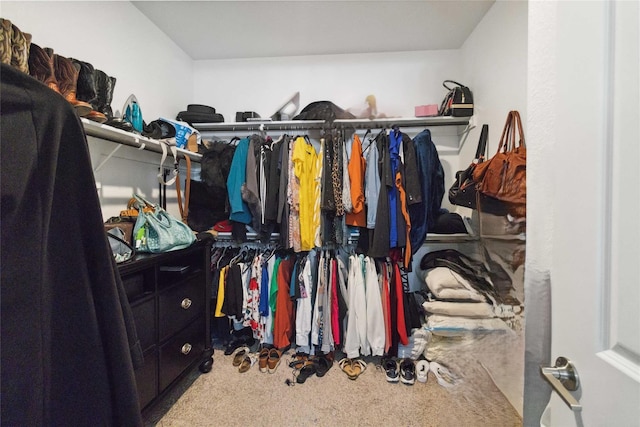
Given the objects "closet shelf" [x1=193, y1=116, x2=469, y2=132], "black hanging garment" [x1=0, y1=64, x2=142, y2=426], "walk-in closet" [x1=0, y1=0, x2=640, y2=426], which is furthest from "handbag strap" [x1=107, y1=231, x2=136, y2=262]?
"closet shelf" [x1=193, y1=116, x2=469, y2=132]

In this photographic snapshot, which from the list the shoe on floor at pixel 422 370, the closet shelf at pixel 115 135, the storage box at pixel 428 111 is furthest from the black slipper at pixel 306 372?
the storage box at pixel 428 111

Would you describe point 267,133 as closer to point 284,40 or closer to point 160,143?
point 284,40

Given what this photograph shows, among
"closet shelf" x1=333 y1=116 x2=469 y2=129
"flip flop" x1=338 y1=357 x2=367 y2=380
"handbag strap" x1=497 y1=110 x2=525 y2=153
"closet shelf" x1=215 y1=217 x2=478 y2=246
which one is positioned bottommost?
"flip flop" x1=338 y1=357 x2=367 y2=380

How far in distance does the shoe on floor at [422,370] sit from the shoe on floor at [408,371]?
1.3 inches

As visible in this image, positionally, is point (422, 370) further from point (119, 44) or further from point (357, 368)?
point (119, 44)

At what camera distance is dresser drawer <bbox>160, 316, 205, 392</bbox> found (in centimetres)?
124

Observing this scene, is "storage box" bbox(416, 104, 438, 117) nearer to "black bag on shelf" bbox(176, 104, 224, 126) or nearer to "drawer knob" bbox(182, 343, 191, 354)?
"black bag on shelf" bbox(176, 104, 224, 126)

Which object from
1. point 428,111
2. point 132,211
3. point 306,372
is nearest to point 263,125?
point 132,211

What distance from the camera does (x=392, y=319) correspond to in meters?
1.70

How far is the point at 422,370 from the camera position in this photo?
161 cm

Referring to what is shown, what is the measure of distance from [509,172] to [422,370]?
4.51 feet

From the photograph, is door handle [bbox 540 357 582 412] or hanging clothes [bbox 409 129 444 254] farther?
hanging clothes [bbox 409 129 444 254]

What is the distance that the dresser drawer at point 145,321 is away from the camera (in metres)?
1.09

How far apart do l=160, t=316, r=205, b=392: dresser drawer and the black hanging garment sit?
0.82m
